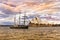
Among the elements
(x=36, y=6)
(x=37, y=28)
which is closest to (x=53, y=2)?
(x=36, y=6)

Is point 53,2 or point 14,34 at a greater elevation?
point 53,2

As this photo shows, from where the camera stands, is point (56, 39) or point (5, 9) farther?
point (5, 9)

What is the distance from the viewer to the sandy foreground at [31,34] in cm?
450

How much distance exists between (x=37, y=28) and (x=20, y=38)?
487 millimetres

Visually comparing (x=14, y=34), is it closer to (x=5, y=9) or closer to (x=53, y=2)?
(x=5, y=9)

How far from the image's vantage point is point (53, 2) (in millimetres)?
4738

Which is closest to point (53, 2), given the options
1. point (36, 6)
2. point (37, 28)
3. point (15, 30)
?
point (36, 6)

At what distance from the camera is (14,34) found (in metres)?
4.56

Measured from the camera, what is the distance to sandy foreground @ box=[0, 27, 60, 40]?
4496 mm

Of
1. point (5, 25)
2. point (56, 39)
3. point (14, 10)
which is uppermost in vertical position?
point (14, 10)

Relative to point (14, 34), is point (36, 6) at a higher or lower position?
higher

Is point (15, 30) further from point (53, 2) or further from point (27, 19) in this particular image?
point (53, 2)

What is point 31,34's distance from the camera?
4.51 m

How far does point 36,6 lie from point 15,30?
801 millimetres
